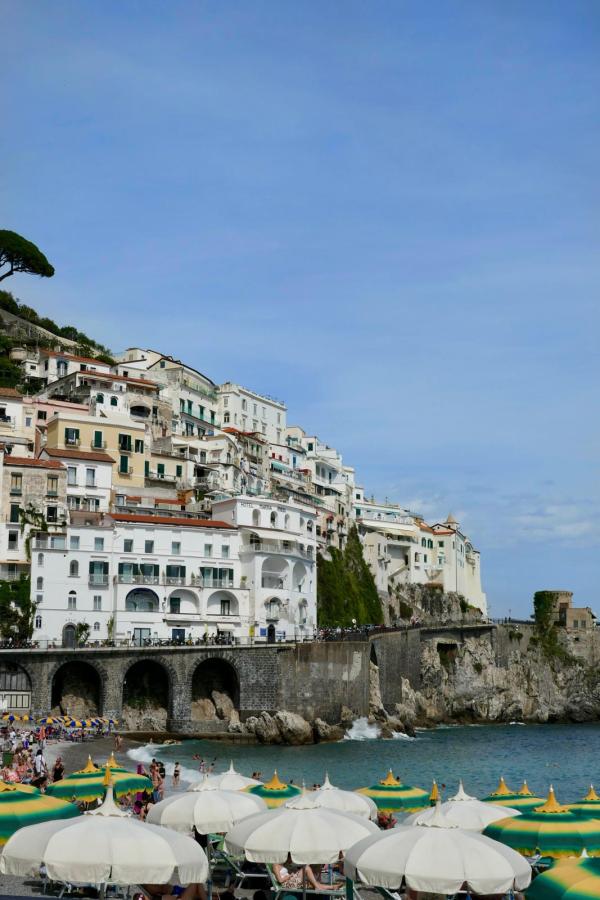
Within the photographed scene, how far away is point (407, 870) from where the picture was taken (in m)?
14.6

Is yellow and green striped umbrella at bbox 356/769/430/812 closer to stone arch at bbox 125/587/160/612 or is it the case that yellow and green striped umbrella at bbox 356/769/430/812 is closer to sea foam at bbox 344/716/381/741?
sea foam at bbox 344/716/381/741

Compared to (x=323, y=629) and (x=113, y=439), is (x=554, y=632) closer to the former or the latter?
(x=323, y=629)

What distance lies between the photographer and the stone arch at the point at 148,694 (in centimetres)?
6106

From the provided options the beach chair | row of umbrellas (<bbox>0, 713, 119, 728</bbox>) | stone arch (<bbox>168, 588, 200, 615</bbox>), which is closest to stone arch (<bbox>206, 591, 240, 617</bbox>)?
stone arch (<bbox>168, 588, 200, 615</bbox>)

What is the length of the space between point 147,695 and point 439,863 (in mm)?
49785

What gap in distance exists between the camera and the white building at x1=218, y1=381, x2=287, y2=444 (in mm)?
103312

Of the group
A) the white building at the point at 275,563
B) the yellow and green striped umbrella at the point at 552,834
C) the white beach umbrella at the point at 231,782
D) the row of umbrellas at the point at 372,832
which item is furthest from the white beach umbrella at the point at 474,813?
the white building at the point at 275,563

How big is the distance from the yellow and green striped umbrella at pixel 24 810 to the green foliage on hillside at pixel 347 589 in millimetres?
61605

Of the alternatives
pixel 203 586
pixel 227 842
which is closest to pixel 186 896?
pixel 227 842

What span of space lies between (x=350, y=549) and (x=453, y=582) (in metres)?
27.7

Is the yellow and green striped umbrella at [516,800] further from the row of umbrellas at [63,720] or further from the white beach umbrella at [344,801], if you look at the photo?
the row of umbrellas at [63,720]

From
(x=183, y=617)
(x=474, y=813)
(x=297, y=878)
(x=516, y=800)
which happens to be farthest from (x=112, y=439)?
(x=297, y=878)

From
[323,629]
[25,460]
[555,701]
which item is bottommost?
[555,701]

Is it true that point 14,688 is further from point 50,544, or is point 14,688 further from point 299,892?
point 299,892
